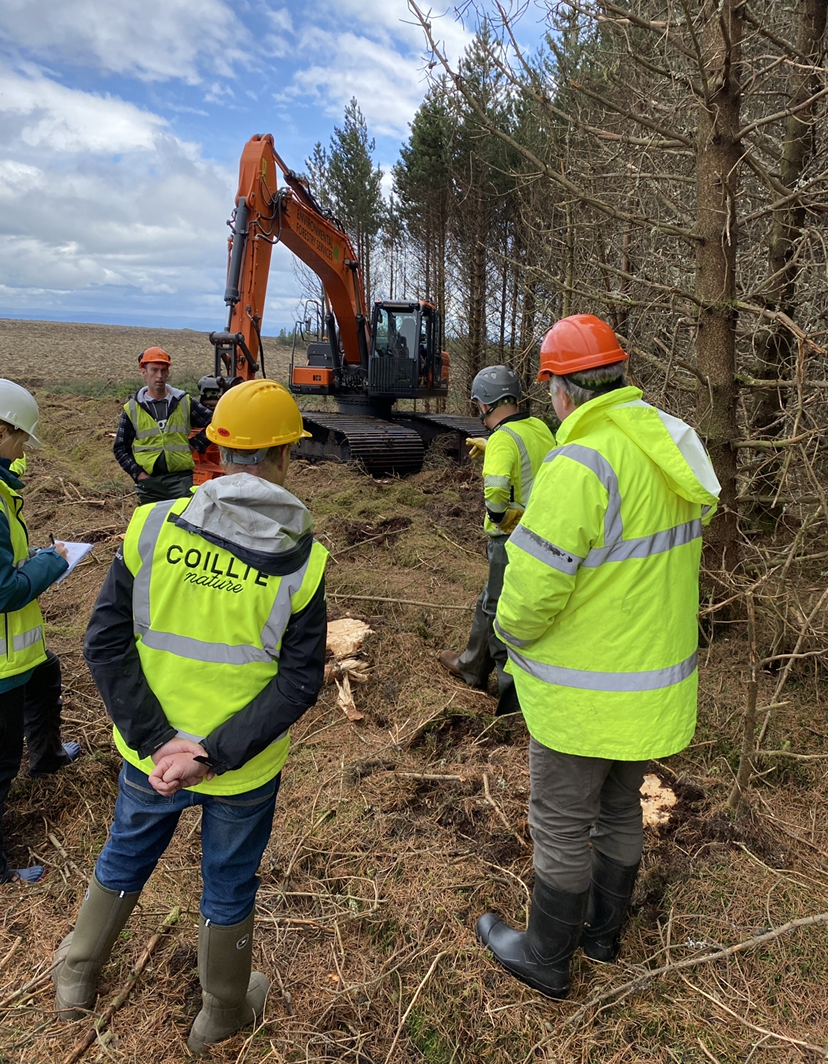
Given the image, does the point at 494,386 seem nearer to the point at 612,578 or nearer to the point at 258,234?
the point at 612,578

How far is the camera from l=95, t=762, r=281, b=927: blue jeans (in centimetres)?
210

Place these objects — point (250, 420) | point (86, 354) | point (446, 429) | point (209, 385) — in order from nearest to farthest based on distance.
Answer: point (250, 420)
point (209, 385)
point (446, 429)
point (86, 354)

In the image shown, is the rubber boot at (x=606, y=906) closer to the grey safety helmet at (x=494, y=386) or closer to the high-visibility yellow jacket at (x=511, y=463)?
the high-visibility yellow jacket at (x=511, y=463)

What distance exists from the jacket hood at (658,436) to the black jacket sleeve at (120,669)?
4.77 ft

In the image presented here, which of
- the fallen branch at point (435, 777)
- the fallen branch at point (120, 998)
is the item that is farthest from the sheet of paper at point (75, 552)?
the fallen branch at point (435, 777)

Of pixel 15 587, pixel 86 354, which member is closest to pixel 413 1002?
pixel 15 587

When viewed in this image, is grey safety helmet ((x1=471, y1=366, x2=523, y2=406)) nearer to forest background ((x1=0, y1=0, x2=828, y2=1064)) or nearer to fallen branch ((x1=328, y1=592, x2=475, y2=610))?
forest background ((x1=0, y1=0, x2=828, y2=1064))

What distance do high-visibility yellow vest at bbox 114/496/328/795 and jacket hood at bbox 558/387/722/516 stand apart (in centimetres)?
96

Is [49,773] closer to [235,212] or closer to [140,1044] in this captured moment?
[140,1044]

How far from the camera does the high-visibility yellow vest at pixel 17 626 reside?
290 centimetres

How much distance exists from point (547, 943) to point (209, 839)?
3.97 feet

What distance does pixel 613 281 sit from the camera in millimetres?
6809

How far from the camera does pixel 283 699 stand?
2.02 meters

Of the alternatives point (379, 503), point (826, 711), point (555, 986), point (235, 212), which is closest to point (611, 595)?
point (555, 986)
